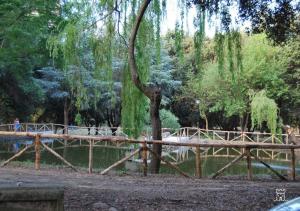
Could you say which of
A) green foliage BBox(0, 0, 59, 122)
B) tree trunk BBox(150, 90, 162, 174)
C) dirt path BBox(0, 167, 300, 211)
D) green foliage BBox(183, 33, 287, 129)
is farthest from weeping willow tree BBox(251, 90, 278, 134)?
dirt path BBox(0, 167, 300, 211)

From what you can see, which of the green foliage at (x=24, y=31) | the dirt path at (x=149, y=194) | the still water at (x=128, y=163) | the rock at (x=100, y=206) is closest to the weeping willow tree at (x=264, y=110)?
the still water at (x=128, y=163)

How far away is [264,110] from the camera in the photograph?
3562 centimetres

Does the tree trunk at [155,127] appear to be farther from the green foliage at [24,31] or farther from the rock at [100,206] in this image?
the rock at [100,206]

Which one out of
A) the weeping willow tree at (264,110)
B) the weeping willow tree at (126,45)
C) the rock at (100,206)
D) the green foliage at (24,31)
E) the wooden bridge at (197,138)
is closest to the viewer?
the rock at (100,206)

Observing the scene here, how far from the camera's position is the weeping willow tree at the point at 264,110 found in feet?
115

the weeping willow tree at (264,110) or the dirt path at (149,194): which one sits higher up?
the weeping willow tree at (264,110)

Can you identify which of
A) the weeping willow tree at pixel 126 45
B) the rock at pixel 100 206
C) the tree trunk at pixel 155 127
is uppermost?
the weeping willow tree at pixel 126 45

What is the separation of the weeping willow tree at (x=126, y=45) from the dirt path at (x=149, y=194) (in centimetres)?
288

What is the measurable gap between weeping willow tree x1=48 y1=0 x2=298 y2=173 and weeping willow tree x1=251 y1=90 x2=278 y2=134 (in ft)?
71.3

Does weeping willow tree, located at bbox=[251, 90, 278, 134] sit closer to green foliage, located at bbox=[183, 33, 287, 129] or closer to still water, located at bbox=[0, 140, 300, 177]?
green foliage, located at bbox=[183, 33, 287, 129]

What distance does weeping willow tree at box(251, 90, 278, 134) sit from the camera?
35188 mm

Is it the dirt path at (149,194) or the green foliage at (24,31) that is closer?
the dirt path at (149,194)

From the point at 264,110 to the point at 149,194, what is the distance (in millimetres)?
28130

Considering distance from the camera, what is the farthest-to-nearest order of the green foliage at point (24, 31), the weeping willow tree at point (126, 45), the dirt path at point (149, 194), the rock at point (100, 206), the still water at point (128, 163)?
the still water at point (128, 163), the green foliage at point (24, 31), the weeping willow tree at point (126, 45), the dirt path at point (149, 194), the rock at point (100, 206)
